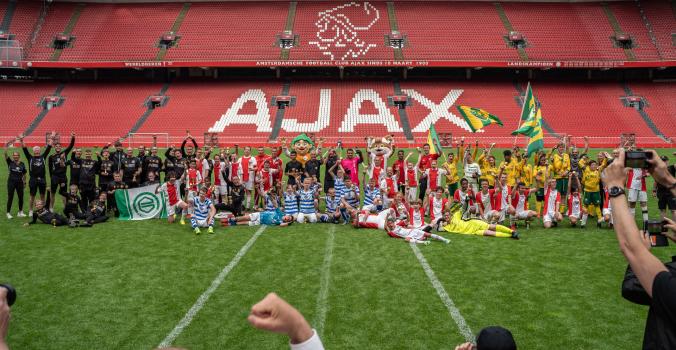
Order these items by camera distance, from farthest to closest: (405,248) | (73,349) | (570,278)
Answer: (405,248) < (570,278) < (73,349)

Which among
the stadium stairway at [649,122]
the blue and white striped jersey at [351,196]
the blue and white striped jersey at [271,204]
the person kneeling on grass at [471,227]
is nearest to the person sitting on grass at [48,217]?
the blue and white striped jersey at [271,204]

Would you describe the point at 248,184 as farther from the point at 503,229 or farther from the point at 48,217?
the point at 503,229

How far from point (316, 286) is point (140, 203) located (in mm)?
7859

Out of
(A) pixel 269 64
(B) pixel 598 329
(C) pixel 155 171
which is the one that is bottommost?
(B) pixel 598 329

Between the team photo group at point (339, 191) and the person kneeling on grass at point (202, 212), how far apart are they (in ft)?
0.09

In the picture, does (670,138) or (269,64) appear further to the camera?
(269,64)

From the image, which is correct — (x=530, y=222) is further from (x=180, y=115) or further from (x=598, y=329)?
(x=180, y=115)

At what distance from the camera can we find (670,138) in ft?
110

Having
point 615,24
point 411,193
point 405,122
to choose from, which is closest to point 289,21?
point 405,122

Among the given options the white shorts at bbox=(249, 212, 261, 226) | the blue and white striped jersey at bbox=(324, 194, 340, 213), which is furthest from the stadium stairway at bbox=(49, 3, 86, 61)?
the blue and white striped jersey at bbox=(324, 194, 340, 213)

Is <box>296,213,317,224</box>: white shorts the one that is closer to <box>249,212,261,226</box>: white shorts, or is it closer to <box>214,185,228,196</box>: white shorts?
<box>249,212,261,226</box>: white shorts

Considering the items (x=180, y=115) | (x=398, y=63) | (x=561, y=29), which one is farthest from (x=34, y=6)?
(x=561, y=29)

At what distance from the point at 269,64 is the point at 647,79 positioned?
3103 cm

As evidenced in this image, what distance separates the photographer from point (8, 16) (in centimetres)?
4203
